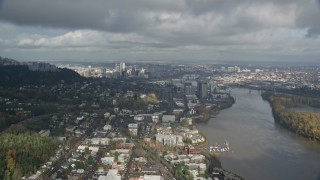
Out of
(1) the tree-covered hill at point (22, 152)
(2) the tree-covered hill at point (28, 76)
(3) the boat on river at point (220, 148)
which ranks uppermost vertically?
(2) the tree-covered hill at point (28, 76)

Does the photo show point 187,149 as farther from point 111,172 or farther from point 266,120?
point 266,120

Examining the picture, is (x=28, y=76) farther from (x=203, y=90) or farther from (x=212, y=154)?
(x=212, y=154)

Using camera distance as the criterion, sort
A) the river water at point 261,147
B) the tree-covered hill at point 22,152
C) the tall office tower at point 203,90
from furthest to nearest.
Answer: the tall office tower at point 203,90 < the river water at point 261,147 < the tree-covered hill at point 22,152

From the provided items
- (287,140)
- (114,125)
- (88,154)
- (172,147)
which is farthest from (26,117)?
(287,140)

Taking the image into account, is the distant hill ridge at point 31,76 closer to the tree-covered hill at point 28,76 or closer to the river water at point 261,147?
the tree-covered hill at point 28,76

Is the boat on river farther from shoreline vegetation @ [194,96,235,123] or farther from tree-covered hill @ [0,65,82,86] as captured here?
tree-covered hill @ [0,65,82,86]

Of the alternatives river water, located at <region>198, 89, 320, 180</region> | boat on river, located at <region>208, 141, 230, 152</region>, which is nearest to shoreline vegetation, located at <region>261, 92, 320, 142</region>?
river water, located at <region>198, 89, 320, 180</region>

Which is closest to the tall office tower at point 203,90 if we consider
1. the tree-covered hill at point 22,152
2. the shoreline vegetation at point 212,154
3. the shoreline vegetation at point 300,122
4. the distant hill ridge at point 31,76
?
the shoreline vegetation at point 212,154

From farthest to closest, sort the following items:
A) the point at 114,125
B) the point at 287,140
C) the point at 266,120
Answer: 1. the point at 266,120
2. the point at 114,125
3. the point at 287,140
